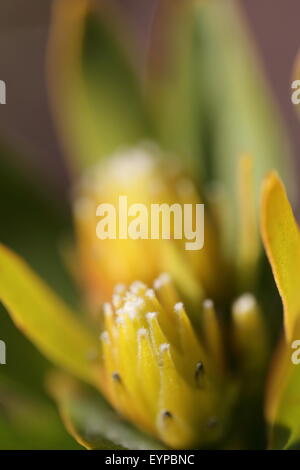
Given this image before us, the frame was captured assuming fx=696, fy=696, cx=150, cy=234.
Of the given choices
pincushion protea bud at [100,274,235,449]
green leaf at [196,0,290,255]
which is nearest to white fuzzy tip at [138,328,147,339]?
pincushion protea bud at [100,274,235,449]

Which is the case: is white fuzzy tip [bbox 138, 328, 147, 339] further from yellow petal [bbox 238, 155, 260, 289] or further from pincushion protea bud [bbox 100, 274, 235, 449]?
yellow petal [bbox 238, 155, 260, 289]

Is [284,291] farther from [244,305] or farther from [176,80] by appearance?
[176,80]

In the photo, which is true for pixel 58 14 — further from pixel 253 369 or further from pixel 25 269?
pixel 253 369

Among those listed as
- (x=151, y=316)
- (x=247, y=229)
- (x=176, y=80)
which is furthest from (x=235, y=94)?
(x=151, y=316)

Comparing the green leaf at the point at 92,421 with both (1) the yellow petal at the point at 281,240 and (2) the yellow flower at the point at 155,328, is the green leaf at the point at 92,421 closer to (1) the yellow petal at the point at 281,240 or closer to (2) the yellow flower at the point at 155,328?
(2) the yellow flower at the point at 155,328

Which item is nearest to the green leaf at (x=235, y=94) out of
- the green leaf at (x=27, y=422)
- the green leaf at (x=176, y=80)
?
the green leaf at (x=176, y=80)
